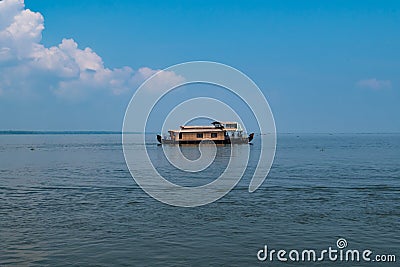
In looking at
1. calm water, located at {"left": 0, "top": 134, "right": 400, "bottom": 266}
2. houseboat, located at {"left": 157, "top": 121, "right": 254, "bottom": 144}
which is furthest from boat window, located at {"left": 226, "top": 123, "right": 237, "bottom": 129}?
calm water, located at {"left": 0, "top": 134, "right": 400, "bottom": 266}

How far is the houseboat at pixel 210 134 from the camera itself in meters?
110

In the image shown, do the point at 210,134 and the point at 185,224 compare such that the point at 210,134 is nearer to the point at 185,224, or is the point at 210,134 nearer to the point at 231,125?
the point at 231,125

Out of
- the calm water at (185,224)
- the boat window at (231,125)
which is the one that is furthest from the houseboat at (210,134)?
the calm water at (185,224)

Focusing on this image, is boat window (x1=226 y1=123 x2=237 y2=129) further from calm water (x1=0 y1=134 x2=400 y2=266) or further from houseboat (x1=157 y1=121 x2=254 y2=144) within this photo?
calm water (x1=0 y1=134 x2=400 y2=266)

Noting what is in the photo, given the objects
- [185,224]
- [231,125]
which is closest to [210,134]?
[231,125]

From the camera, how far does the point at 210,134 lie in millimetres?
109812

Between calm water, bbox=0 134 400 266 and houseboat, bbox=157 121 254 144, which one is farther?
houseboat, bbox=157 121 254 144

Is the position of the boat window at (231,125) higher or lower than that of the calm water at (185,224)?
higher

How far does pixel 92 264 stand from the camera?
16.3 metres

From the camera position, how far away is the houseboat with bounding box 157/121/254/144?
360 ft

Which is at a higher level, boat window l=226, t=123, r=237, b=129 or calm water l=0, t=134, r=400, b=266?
boat window l=226, t=123, r=237, b=129

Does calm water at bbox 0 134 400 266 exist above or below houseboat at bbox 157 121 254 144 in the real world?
below

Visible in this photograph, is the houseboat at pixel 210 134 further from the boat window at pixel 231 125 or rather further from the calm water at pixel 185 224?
the calm water at pixel 185 224

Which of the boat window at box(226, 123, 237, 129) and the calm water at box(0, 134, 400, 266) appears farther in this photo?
the boat window at box(226, 123, 237, 129)
